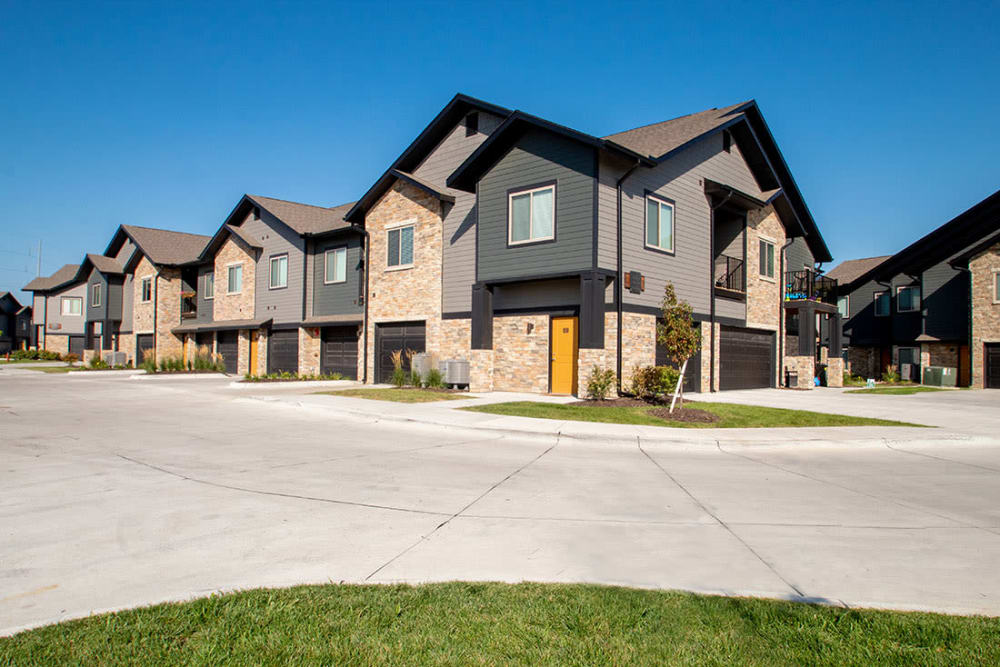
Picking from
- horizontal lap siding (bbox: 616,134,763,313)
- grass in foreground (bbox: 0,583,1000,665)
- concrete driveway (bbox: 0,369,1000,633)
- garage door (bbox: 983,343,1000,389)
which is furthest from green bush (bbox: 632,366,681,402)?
garage door (bbox: 983,343,1000,389)

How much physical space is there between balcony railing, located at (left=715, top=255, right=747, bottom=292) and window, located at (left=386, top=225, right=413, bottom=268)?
1178 centimetres

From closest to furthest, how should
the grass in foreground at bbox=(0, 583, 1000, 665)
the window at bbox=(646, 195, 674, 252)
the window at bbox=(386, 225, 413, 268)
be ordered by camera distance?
the grass in foreground at bbox=(0, 583, 1000, 665), the window at bbox=(646, 195, 674, 252), the window at bbox=(386, 225, 413, 268)

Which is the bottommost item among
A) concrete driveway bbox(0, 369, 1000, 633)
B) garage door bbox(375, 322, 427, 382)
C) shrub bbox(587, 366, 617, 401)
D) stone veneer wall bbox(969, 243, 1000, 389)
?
concrete driveway bbox(0, 369, 1000, 633)

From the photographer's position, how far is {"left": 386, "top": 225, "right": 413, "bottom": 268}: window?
2342 centimetres

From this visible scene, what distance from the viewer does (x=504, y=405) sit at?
50.1 ft

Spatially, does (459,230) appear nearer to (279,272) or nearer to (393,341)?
(393,341)

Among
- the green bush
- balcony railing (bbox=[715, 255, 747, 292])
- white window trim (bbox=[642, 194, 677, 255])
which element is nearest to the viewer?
the green bush

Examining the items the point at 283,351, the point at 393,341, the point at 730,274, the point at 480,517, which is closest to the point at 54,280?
the point at 283,351

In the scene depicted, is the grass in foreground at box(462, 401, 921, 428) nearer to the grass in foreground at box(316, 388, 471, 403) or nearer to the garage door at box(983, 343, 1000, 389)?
the grass in foreground at box(316, 388, 471, 403)

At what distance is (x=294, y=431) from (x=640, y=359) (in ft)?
35.0

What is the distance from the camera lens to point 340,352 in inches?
1061

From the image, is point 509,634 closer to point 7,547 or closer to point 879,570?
point 879,570

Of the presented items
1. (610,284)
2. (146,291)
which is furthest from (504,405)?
(146,291)

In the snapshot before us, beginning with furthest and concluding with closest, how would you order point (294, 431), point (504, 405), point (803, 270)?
point (803, 270) < point (504, 405) < point (294, 431)
